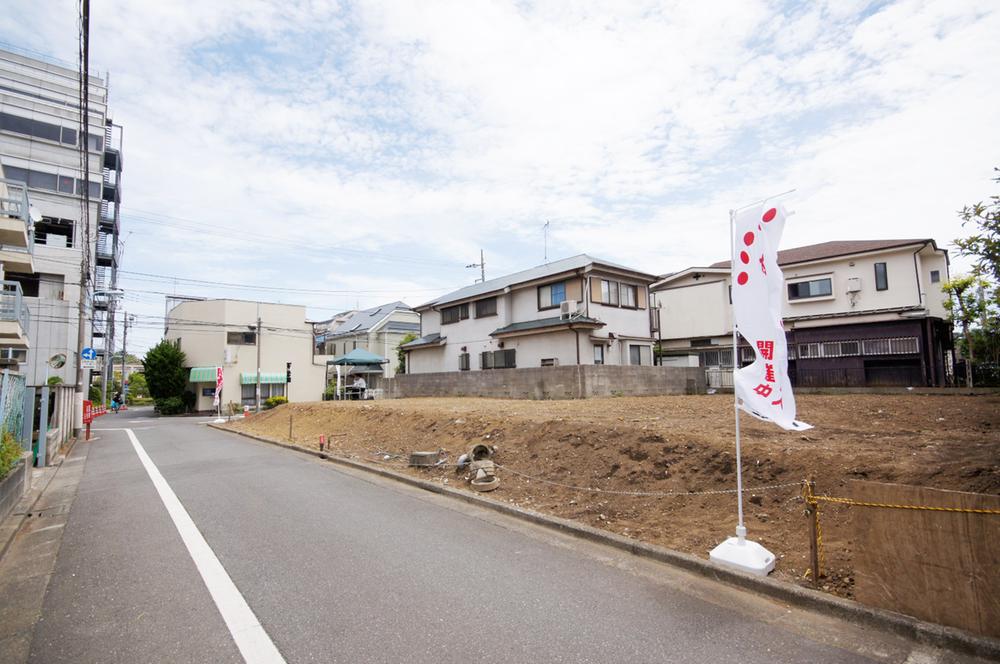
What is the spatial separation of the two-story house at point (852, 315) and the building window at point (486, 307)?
33.7 feet

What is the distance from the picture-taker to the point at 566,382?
1758 cm

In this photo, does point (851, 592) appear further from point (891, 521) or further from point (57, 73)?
Result: point (57, 73)

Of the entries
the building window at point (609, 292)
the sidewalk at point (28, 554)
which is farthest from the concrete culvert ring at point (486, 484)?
the building window at point (609, 292)

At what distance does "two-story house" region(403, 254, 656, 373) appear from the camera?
21672mm

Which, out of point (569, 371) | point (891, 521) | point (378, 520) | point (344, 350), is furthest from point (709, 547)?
point (344, 350)

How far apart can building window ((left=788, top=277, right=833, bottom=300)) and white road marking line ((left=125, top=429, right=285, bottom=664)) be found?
2802 centimetres

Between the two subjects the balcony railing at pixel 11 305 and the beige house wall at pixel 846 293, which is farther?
the beige house wall at pixel 846 293

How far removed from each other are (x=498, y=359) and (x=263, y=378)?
24325 millimetres

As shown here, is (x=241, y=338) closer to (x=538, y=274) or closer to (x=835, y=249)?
(x=538, y=274)

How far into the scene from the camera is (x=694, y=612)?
13.0 ft

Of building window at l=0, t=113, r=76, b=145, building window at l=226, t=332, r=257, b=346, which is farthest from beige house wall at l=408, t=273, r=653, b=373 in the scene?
building window at l=0, t=113, r=76, b=145

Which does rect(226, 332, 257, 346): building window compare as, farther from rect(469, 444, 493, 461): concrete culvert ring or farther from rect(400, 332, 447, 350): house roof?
rect(469, 444, 493, 461): concrete culvert ring

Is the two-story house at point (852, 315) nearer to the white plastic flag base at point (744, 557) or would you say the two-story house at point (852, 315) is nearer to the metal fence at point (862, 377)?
the metal fence at point (862, 377)

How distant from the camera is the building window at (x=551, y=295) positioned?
22953 millimetres
